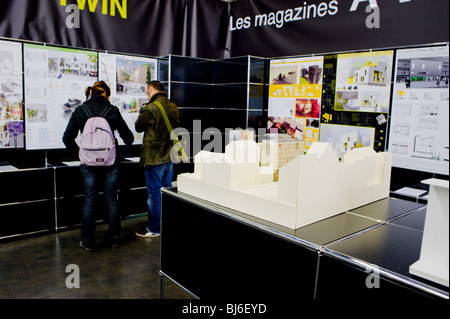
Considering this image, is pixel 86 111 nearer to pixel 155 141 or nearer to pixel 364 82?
pixel 155 141

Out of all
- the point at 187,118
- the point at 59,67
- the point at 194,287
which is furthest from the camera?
the point at 187,118

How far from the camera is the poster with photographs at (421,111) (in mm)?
3270

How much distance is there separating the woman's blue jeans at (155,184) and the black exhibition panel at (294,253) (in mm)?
1620

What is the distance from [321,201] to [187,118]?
3789 mm

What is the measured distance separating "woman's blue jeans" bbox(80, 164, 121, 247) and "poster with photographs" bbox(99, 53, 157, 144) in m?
1.40

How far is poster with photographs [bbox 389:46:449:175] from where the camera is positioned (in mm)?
3270

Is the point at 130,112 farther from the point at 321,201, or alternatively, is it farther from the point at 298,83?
the point at 321,201

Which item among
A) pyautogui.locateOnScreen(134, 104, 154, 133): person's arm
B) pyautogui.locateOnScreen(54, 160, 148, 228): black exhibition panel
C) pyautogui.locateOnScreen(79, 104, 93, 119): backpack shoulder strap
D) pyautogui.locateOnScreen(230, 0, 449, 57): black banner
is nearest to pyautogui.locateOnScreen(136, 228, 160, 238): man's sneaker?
pyautogui.locateOnScreen(54, 160, 148, 228): black exhibition panel

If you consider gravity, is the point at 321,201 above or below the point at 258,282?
above

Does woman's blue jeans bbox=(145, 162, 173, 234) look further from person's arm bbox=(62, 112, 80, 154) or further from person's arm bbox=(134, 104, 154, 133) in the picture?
person's arm bbox=(62, 112, 80, 154)

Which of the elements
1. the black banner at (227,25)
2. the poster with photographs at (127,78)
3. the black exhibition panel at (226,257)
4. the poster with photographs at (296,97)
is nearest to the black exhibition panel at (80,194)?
the poster with photographs at (127,78)

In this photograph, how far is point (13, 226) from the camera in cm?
389
